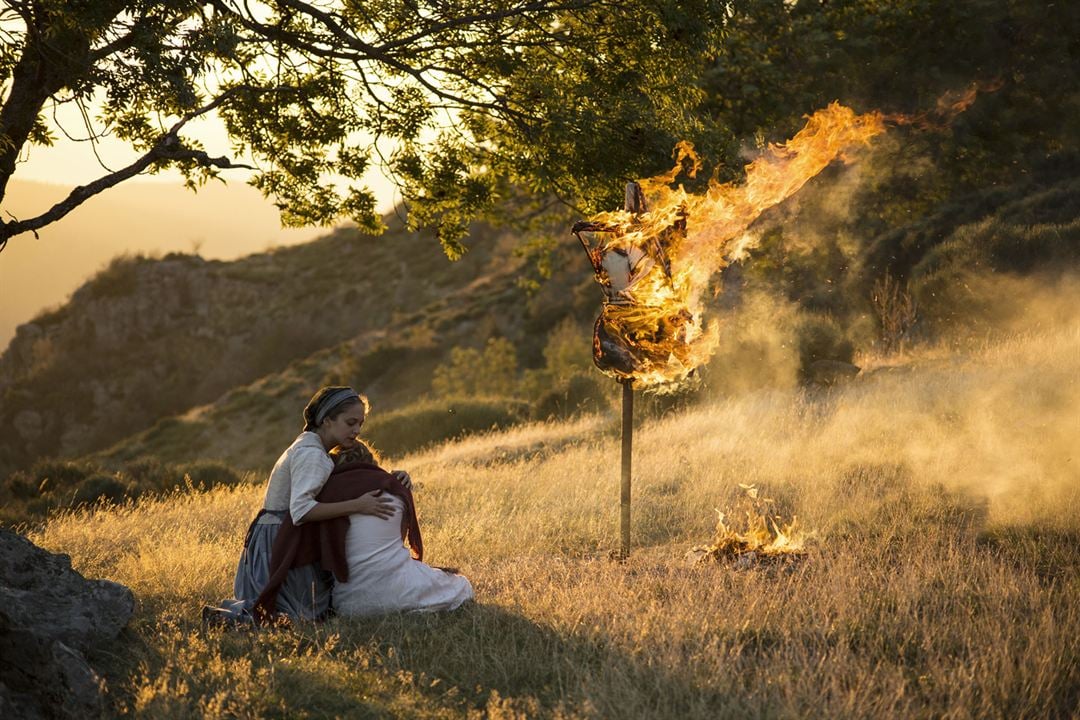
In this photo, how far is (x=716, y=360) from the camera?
1884 cm

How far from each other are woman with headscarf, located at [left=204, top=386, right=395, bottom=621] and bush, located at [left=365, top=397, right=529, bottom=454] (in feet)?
51.7

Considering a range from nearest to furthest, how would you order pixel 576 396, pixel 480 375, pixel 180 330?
pixel 576 396 → pixel 480 375 → pixel 180 330

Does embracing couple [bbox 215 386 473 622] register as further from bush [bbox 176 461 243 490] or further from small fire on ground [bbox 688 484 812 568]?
bush [bbox 176 461 243 490]

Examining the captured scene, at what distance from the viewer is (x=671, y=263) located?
755 cm

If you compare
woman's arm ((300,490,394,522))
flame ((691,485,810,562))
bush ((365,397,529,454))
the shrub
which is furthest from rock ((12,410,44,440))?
flame ((691,485,810,562))

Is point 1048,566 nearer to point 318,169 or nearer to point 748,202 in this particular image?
point 748,202

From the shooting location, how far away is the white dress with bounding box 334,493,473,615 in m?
6.18

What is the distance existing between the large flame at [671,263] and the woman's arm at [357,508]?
237 cm

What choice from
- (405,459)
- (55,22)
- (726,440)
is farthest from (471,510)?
(405,459)

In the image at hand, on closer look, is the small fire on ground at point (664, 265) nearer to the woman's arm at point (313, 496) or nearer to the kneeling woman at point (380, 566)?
the kneeling woman at point (380, 566)

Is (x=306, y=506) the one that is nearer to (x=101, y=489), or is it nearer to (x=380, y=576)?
(x=380, y=576)

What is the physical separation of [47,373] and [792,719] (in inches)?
1849

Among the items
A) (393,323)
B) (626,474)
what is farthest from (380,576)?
(393,323)

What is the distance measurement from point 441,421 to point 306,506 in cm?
1778
